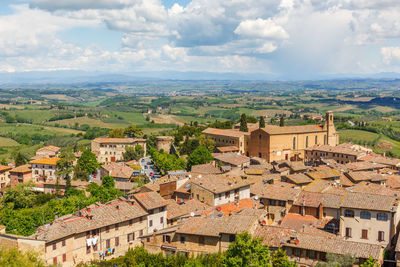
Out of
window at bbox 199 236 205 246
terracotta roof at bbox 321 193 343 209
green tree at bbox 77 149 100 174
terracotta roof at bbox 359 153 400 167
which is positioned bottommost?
green tree at bbox 77 149 100 174

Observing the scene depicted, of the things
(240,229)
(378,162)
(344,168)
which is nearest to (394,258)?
(240,229)

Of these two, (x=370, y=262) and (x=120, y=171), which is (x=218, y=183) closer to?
(x=370, y=262)

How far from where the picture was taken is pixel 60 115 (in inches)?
7608

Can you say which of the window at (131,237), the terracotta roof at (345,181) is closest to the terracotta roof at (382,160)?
the terracotta roof at (345,181)

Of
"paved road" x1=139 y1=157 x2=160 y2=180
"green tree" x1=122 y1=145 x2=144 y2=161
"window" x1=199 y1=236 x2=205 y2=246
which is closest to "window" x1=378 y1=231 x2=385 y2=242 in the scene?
"window" x1=199 y1=236 x2=205 y2=246

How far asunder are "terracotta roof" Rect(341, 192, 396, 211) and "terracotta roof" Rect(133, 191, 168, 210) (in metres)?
14.3

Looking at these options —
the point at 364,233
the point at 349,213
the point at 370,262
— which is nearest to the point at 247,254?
the point at 370,262

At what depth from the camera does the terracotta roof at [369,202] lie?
28.8 meters

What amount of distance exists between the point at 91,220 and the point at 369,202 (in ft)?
66.0

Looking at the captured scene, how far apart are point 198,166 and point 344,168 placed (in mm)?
18835

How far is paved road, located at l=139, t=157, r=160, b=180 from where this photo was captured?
60.7 meters

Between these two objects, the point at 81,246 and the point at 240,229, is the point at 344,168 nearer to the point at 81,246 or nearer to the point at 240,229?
the point at 240,229

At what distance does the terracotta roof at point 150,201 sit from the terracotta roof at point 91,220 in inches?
18.5

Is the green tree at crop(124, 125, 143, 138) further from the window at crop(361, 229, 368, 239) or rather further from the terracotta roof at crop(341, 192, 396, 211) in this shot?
the window at crop(361, 229, 368, 239)
